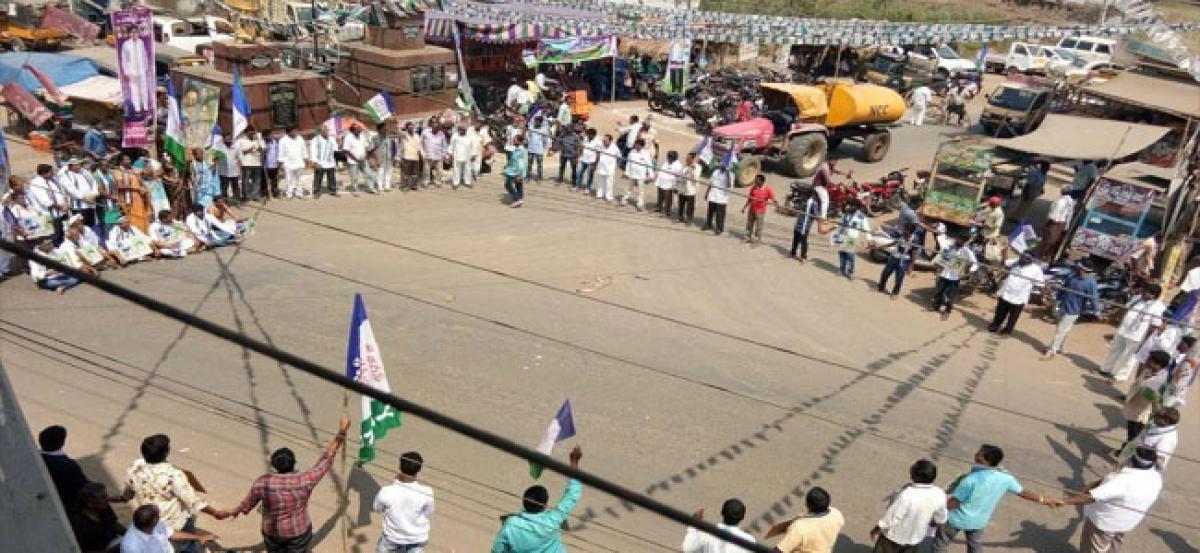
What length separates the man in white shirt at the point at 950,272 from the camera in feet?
39.6

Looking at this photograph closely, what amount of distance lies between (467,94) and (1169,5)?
2733 centimetres

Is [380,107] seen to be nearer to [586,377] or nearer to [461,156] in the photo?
[461,156]

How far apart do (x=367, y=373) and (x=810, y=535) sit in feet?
10.7

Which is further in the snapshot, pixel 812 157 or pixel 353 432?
pixel 812 157

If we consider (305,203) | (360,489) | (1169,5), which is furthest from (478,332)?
(1169,5)

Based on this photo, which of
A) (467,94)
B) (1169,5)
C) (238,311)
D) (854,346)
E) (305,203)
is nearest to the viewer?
(238,311)

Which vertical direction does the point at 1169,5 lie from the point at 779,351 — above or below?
above

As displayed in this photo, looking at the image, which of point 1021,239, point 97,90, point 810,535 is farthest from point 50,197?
point 1021,239

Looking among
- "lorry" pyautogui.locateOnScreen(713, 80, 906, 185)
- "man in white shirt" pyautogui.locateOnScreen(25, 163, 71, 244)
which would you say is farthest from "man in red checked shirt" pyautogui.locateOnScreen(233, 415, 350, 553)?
"lorry" pyautogui.locateOnScreen(713, 80, 906, 185)

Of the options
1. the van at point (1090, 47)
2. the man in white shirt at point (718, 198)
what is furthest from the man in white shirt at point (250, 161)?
the van at point (1090, 47)

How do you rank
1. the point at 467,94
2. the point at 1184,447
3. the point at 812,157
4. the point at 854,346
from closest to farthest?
1. the point at 1184,447
2. the point at 854,346
3. the point at 812,157
4. the point at 467,94

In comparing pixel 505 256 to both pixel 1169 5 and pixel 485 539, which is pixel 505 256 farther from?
pixel 1169 5

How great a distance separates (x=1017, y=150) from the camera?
1534 centimetres

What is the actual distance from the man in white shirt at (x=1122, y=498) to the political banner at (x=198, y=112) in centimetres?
1208
